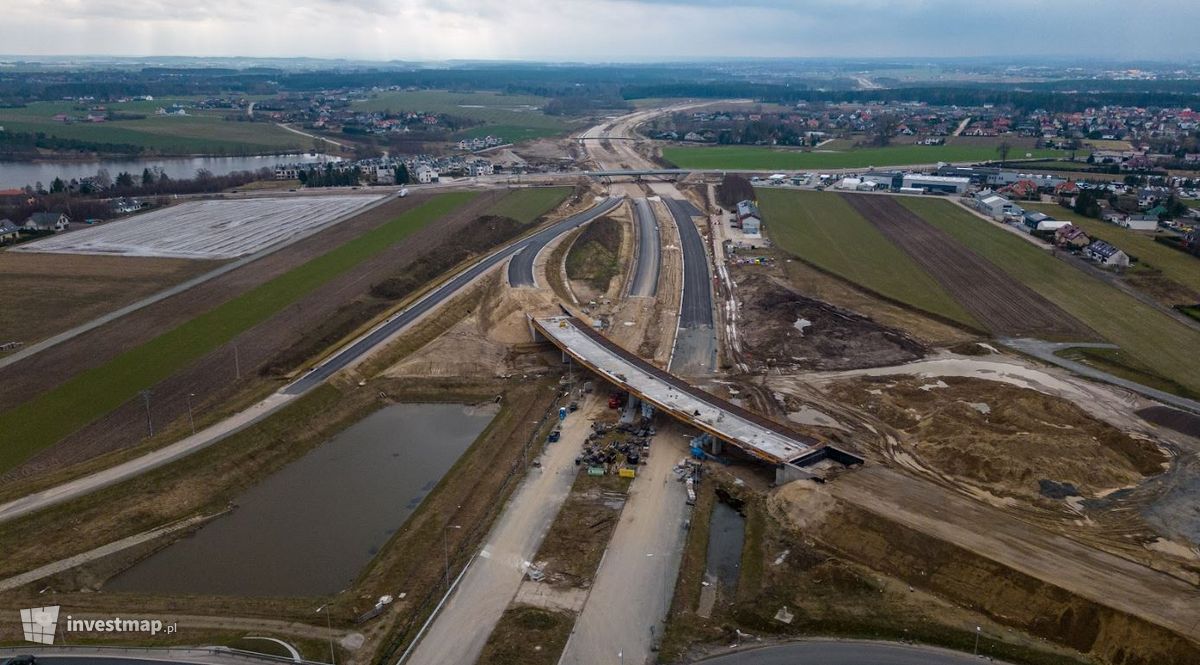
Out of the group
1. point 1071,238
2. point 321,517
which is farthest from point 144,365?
point 1071,238

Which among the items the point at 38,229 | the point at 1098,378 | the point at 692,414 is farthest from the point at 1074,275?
the point at 38,229

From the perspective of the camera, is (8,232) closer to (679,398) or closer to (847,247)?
(679,398)

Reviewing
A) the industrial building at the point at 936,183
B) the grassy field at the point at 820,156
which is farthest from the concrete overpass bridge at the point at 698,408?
the grassy field at the point at 820,156

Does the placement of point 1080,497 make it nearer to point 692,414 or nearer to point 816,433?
point 816,433

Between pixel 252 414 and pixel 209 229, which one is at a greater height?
pixel 209 229

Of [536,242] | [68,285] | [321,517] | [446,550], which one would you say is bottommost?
[321,517]

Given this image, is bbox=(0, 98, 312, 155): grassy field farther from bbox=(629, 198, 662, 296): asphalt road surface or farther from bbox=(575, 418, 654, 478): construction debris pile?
bbox=(575, 418, 654, 478): construction debris pile
